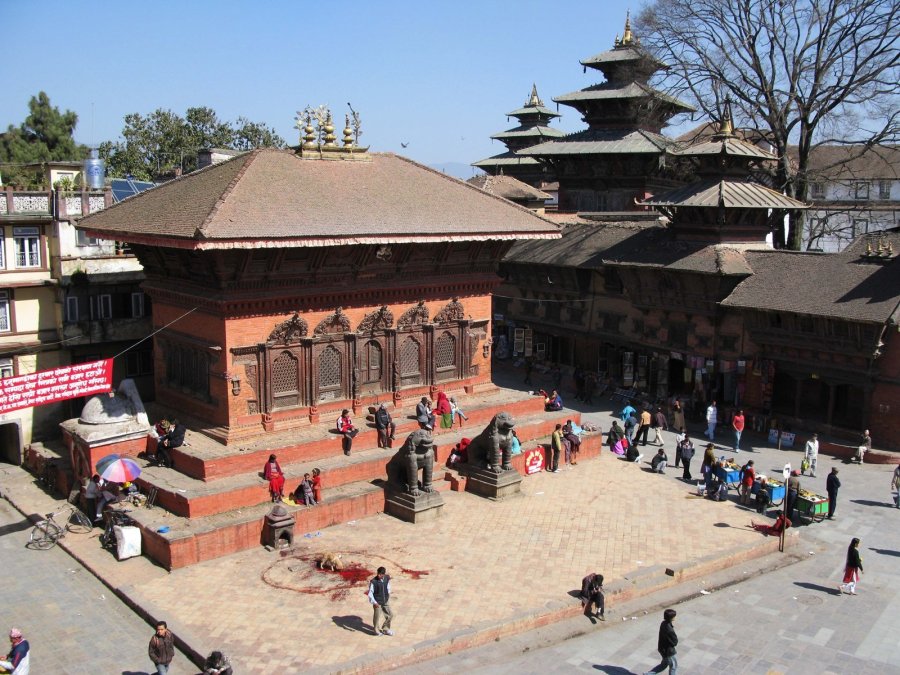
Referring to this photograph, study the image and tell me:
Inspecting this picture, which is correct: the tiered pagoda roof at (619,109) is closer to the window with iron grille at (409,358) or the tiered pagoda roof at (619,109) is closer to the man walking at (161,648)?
the window with iron grille at (409,358)

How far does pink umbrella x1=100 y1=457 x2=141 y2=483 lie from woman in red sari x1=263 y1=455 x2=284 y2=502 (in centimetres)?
284

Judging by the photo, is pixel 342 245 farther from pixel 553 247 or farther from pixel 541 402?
pixel 553 247

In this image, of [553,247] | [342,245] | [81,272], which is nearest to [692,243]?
[553,247]

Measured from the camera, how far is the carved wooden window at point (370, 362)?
24.6 metres

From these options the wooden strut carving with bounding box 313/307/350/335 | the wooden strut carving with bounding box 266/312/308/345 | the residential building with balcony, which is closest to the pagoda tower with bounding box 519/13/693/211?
the wooden strut carving with bounding box 313/307/350/335

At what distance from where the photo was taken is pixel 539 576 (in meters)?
17.5

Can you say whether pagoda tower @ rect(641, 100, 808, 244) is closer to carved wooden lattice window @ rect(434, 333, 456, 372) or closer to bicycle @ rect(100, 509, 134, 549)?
carved wooden lattice window @ rect(434, 333, 456, 372)

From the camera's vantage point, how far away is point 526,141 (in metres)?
62.4

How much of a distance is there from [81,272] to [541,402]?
1520 cm

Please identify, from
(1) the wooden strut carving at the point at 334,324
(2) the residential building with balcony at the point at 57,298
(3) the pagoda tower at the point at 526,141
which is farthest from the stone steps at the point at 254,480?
(3) the pagoda tower at the point at 526,141

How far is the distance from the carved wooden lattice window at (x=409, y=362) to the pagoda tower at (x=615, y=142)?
2003 cm

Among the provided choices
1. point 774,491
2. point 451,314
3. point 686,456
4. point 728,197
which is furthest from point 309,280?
point 728,197

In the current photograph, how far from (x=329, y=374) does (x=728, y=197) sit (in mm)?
15565

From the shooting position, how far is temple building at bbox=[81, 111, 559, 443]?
851 inches
